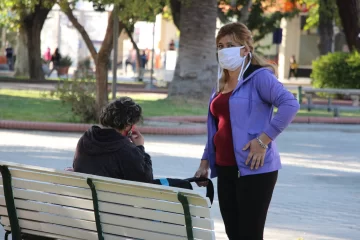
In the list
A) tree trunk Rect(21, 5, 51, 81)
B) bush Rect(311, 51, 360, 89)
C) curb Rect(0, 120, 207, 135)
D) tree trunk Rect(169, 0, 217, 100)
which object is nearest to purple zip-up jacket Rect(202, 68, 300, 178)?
curb Rect(0, 120, 207, 135)

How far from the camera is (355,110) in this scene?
25422 millimetres

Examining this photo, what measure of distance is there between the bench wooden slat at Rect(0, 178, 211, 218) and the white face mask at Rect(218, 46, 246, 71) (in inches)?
38.3

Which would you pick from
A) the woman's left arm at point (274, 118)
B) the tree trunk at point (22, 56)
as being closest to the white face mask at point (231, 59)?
the woman's left arm at point (274, 118)

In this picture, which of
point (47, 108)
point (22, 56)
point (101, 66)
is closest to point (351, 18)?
point (47, 108)

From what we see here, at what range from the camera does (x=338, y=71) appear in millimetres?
30047

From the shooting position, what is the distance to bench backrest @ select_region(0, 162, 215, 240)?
5.06 meters

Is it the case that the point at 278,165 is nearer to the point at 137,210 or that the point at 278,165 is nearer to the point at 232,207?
the point at 232,207

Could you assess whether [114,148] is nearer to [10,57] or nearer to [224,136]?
[224,136]

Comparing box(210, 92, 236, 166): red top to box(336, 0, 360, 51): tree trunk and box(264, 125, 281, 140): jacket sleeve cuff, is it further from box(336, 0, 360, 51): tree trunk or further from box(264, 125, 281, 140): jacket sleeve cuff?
box(336, 0, 360, 51): tree trunk

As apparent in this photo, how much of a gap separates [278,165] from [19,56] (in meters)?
38.5

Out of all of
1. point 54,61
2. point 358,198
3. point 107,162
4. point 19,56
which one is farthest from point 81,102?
point 54,61

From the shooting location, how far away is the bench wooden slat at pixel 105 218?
17.0ft

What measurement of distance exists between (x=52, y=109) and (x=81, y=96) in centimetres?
449

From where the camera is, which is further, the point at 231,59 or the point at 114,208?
the point at 231,59
